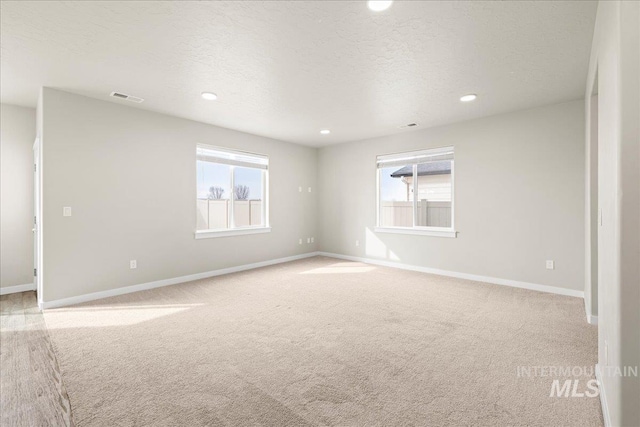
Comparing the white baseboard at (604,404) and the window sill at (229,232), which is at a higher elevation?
the window sill at (229,232)

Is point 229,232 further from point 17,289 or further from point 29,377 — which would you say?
point 29,377

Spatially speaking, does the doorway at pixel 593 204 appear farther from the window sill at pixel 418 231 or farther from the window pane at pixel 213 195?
the window pane at pixel 213 195

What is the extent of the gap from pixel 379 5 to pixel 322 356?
103 inches

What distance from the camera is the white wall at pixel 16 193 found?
13.9 feet

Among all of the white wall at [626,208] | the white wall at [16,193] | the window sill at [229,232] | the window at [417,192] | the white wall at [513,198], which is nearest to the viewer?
the white wall at [626,208]

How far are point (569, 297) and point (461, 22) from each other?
3.75 m

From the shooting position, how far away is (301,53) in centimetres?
274

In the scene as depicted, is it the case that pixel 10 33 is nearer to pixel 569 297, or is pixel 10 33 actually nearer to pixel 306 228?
pixel 306 228

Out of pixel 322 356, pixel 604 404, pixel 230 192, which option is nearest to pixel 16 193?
pixel 230 192

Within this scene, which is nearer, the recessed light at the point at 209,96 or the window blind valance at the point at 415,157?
the recessed light at the point at 209,96

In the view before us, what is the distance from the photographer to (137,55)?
2766 mm

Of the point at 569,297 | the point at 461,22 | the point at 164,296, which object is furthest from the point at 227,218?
the point at 569,297

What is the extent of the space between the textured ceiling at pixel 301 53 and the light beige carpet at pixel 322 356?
256cm

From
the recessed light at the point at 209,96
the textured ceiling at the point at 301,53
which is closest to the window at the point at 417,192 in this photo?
the textured ceiling at the point at 301,53
